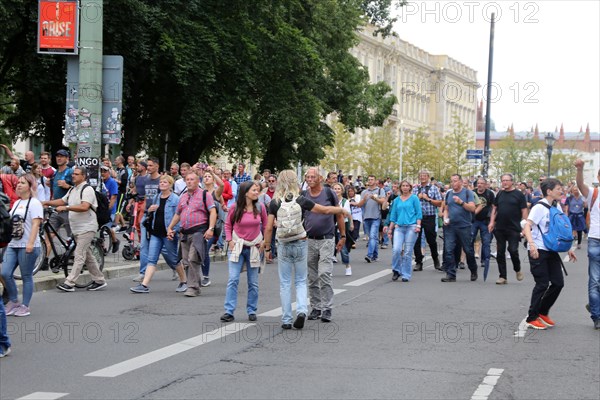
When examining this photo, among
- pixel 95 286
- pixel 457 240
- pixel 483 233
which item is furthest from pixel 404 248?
pixel 95 286

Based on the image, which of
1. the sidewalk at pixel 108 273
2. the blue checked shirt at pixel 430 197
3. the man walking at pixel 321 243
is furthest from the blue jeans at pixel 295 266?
the blue checked shirt at pixel 430 197

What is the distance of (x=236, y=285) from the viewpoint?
11336 mm

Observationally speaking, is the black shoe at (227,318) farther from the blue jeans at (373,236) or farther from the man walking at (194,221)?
the blue jeans at (373,236)

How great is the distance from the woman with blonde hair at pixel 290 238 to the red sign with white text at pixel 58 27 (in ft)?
23.0

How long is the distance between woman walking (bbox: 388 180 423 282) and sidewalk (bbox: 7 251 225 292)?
166 inches

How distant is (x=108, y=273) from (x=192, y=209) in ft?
9.45

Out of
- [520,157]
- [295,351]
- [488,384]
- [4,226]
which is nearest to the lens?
[488,384]

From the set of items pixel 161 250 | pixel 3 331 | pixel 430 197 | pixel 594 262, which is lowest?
pixel 3 331

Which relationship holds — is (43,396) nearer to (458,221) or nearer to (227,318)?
(227,318)

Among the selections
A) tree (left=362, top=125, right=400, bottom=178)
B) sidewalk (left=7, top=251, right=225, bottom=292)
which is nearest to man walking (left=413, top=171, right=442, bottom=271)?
sidewalk (left=7, top=251, right=225, bottom=292)

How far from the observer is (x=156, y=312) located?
11930mm

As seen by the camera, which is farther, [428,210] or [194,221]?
[428,210]

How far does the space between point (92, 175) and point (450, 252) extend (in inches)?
238

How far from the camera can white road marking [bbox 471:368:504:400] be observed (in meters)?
7.31
